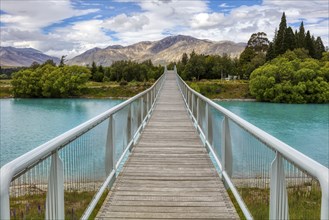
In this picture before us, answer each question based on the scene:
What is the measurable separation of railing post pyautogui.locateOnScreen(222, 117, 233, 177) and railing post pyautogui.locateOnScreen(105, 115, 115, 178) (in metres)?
1.33

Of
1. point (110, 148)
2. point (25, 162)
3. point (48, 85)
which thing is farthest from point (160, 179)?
point (48, 85)

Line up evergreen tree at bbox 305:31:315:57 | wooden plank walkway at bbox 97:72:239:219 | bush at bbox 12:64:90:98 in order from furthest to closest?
bush at bbox 12:64:90:98
evergreen tree at bbox 305:31:315:57
wooden plank walkway at bbox 97:72:239:219

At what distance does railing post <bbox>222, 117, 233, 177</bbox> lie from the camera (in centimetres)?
426

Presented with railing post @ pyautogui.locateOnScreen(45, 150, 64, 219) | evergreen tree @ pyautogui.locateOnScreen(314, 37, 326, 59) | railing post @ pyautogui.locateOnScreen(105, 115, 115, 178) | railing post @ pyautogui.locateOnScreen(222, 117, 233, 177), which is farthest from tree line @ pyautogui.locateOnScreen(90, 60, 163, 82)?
railing post @ pyautogui.locateOnScreen(45, 150, 64, 219)

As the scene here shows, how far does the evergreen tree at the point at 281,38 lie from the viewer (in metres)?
73.9

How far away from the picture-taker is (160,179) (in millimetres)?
4953

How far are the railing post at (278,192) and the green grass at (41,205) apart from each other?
1.41 m

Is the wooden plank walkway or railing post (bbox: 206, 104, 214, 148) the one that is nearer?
the wooden plank walkway

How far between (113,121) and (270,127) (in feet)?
106

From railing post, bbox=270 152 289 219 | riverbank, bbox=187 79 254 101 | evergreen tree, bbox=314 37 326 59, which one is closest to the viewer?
railing post, bbox=270 152 289 219

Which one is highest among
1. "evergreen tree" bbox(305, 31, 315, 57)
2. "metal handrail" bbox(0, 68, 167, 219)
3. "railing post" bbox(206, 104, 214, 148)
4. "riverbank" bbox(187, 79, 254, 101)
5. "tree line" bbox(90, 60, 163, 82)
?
"evergreen tree" bbox(305, 31, 315, 57)

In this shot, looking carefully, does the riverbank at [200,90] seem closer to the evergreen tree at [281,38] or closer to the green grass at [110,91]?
the green grass at [110,91]

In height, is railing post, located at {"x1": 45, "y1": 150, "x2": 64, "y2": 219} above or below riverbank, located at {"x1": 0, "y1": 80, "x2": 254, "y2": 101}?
above

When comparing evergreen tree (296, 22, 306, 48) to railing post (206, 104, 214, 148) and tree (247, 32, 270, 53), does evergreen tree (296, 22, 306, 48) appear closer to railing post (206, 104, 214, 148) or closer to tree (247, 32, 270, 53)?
tree (247, 32, 270, 53)
